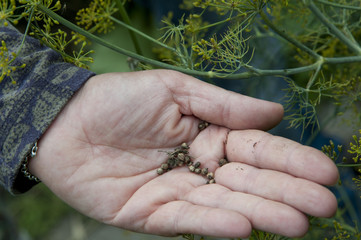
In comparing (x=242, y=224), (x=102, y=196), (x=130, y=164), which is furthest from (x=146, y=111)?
(x=242, y=224)

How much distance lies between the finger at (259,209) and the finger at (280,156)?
14 centimetres

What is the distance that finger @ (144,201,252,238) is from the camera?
123 cm

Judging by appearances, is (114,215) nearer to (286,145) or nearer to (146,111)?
(146,111)

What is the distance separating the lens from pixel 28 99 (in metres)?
1.65

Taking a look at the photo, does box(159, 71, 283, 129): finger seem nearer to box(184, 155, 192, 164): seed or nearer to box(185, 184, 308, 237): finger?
box(184, 155, 192, 164): seed

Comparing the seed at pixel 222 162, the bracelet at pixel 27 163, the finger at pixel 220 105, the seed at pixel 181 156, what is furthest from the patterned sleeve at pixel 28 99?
the seed at pixel 222 162

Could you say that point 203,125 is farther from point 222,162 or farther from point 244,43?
point 244,43

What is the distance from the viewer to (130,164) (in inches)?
64.8

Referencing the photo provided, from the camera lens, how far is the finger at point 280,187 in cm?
121

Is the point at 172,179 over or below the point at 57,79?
below

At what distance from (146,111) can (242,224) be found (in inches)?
24.6

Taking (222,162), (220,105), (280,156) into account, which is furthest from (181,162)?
(280,156)

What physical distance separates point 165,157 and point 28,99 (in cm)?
61

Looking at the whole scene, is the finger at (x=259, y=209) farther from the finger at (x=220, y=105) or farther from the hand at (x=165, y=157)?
the finger at (x=220, y=105)
